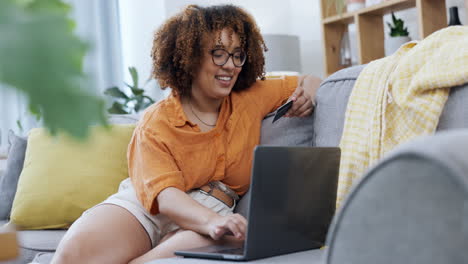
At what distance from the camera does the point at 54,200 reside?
6.67 feet

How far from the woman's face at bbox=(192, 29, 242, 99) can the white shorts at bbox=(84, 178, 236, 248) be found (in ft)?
0.97

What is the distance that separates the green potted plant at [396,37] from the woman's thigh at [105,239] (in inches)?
72.7

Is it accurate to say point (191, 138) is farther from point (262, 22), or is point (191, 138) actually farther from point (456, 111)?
point (262, 22)

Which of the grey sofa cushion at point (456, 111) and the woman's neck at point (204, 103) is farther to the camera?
the woman's neck at point (204, 103)

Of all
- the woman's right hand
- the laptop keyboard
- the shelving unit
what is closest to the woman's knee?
the woman's right hand

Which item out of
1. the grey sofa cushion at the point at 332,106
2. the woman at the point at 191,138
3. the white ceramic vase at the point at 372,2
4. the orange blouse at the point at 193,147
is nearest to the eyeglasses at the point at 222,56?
the woman at the point at 191,138

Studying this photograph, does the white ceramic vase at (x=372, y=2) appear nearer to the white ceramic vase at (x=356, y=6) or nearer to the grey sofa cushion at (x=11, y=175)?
the white ceramic vase at (x=356, y=6)

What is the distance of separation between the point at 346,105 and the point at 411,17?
72.7 inches

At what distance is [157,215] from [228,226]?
1.27 feet

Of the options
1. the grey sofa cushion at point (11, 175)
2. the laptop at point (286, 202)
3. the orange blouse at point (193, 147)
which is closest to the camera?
the laptop at point (286, 202)

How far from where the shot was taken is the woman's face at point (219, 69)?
5.40ft

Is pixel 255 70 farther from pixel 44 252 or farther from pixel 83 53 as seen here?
pixel 83 53

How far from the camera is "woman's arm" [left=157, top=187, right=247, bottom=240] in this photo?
1.27 metres

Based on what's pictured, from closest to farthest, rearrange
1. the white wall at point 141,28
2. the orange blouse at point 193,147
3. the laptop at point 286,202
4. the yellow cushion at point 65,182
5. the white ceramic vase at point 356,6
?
1. the laptop at point 286,202
2. the orange blouse at point 193,147
3. the yellow cushion at point 65,182
4. the white ceramic vase at point 356,6
5. the white wall at point 141,28
